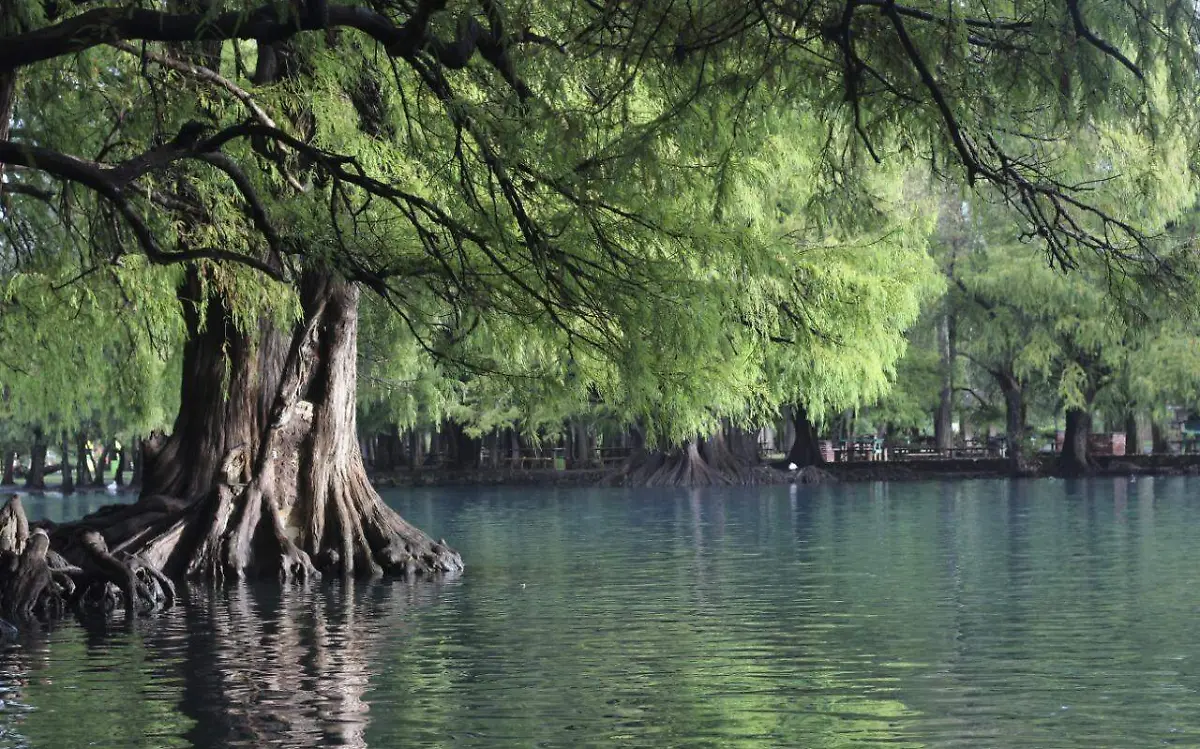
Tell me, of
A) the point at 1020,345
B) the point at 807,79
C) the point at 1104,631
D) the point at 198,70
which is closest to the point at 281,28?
the point at 807,79

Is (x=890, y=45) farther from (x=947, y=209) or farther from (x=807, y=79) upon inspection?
(x=947, y=209)

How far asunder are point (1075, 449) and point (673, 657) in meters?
48.8

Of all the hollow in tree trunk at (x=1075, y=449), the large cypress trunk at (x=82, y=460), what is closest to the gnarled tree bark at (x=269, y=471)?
the hollow in tree trunk at (x=1075, y=449)

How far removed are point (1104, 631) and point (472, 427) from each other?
4780 cm

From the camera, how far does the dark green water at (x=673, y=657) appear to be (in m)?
10.5

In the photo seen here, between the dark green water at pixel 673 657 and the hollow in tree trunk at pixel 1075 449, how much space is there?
33363 millimetres

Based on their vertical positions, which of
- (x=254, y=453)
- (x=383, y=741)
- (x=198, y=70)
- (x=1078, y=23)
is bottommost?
(x=383, y=741)

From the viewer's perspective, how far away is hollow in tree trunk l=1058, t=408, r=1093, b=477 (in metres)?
59.5

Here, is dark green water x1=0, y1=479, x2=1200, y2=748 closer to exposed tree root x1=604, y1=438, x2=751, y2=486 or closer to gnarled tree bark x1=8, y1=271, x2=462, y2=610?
gnarled tree bark x1=8, y1=271, x2=462, y2=610

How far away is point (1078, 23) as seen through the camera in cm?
881

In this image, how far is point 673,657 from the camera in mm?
13859

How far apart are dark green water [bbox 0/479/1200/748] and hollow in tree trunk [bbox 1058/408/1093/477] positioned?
1313 inches

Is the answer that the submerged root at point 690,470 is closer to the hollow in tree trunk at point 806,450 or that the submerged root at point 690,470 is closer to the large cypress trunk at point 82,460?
the hollow in tree trunk at point 806,450

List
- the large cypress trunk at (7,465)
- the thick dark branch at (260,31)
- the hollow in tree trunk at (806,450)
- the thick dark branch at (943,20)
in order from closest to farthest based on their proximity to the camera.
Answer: the thick dark branch at (260,31), the thick dark branch at (943,20), the hollow in tree trunk at (806,450), the large cypress trunk at (7,465)
